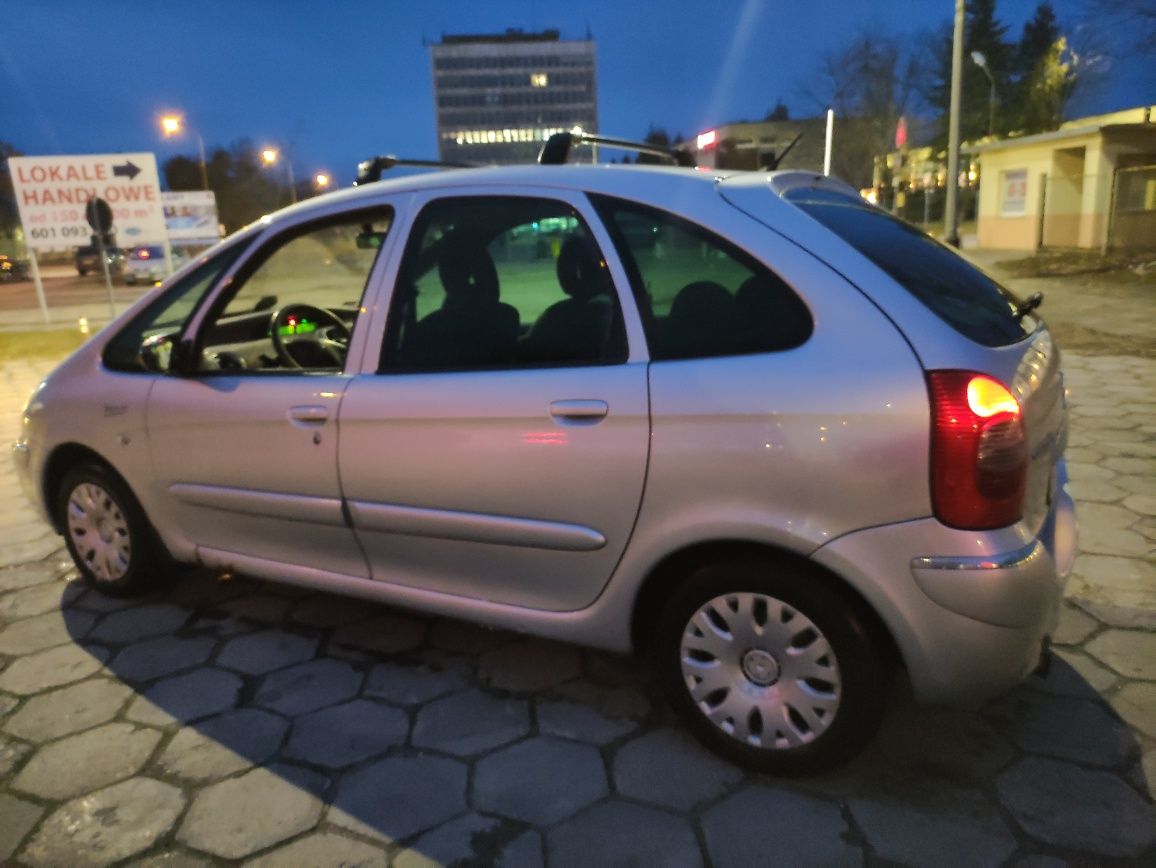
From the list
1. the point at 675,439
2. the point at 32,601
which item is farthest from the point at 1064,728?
the point at 32,601

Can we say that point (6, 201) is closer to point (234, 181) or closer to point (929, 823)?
point (234, 181)

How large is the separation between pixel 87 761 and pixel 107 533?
1303 mm

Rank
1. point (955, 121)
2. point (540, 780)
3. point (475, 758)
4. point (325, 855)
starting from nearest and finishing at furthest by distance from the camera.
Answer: point (325, 855) < point (540, 780) < point (475, 758) < point (955, 121)

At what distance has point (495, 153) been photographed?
128750 millimetres

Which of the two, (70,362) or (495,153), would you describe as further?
(495,153)

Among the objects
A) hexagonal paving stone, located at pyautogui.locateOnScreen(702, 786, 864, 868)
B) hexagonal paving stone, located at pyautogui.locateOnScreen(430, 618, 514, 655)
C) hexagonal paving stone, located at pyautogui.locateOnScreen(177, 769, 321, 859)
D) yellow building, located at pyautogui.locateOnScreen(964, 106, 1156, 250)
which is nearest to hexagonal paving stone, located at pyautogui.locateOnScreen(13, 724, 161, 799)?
hexagonal paving stone, located at pyautogui.locateOnScreen(177, 769, 321, 859)

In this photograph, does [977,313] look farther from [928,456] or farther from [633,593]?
[633,593]

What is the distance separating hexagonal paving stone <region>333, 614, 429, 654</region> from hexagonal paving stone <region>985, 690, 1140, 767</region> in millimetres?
2030

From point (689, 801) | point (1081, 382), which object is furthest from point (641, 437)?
point (1081, 382)

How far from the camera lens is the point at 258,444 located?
295cm

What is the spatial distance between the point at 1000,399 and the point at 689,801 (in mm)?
1311

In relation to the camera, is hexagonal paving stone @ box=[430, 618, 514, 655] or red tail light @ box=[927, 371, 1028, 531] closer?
red tail light @ box=[927, 371, 1028, 531]

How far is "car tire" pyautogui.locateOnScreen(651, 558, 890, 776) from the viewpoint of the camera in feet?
7.06

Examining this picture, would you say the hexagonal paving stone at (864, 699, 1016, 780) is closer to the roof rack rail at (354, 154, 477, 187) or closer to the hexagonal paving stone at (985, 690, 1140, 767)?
the hexagonal paving stone at (985, 690, 1140, 767)
